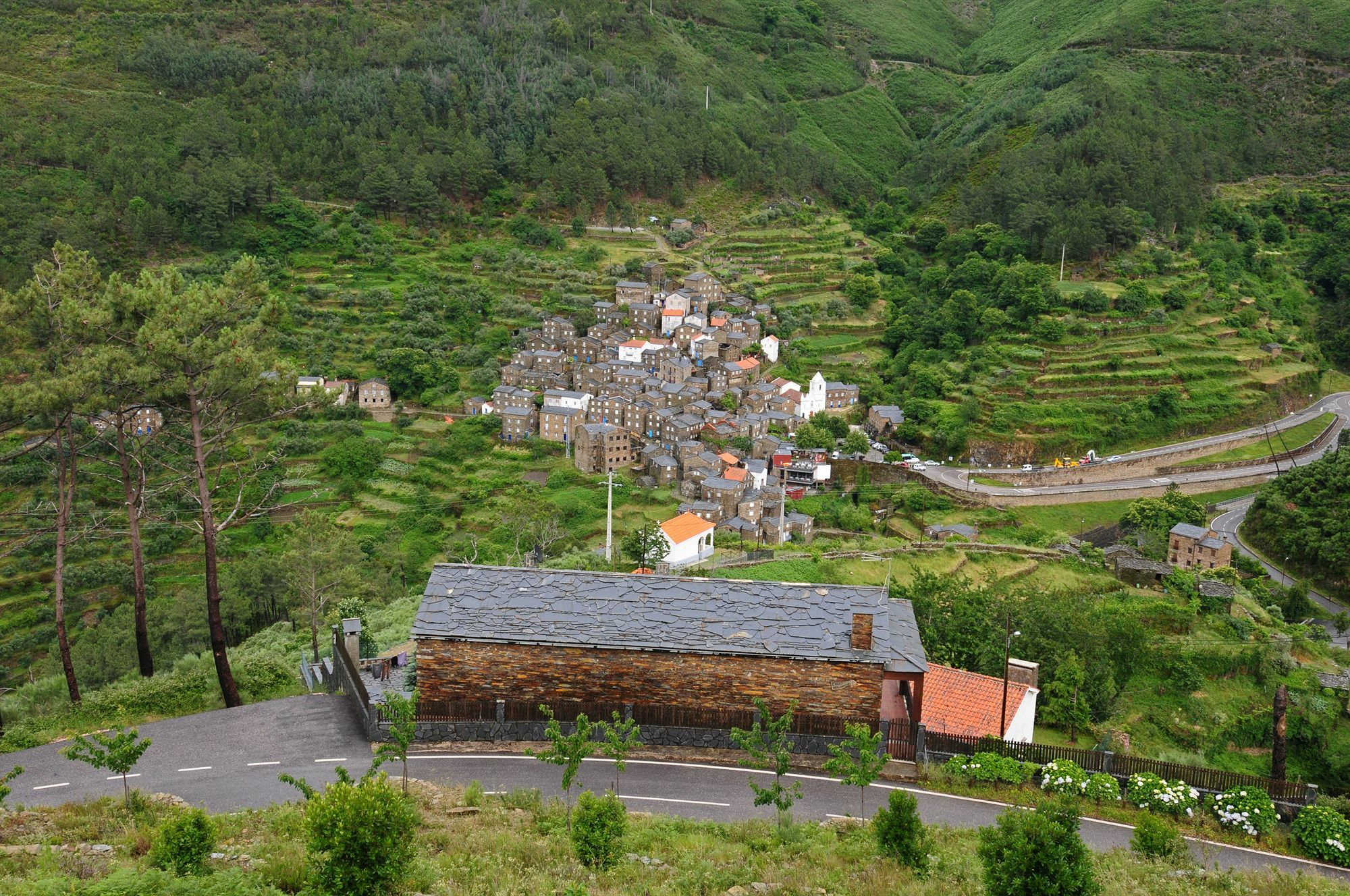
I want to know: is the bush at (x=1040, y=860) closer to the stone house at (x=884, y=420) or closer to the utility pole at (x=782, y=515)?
the utility pole at (x=782, y=515)

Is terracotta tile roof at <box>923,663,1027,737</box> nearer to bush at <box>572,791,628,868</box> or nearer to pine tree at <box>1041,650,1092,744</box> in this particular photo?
pine tree at <box>1041,650,1092,744</box>

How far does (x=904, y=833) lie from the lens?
11.6 m

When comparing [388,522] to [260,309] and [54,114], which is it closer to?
[260,309]

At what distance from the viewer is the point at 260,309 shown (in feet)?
62.0

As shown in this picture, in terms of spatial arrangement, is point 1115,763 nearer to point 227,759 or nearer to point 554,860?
point 554,860

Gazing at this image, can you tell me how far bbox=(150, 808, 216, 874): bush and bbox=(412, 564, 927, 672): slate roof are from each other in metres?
5.23

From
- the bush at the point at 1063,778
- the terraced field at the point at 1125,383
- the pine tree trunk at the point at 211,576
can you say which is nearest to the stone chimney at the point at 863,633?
the bush at the point at 1063,778

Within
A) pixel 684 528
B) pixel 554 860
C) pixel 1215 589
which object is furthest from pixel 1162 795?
pixel 684 528

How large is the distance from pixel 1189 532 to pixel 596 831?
133 feet

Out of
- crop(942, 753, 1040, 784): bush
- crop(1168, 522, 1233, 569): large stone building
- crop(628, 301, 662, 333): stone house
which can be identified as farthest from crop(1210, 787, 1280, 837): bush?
crop(628, 301, 662, 333): stone house

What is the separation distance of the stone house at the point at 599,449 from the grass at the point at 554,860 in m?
40.5

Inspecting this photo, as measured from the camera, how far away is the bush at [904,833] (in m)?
11.6

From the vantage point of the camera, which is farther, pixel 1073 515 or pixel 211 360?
pixel 1073 515

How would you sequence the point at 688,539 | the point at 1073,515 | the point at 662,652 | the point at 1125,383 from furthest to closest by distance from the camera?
1. the point at 1125,383
2. the point at 1073,515
3. the point at 688,539
4. the point at 662,652
